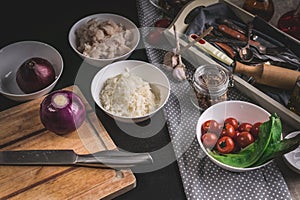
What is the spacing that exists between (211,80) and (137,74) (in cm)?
18

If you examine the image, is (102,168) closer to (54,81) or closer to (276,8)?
(54,81)

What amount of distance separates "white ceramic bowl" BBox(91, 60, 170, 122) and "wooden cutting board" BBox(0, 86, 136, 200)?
7 centimetres

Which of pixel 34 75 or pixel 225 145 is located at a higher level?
pixel 34 75

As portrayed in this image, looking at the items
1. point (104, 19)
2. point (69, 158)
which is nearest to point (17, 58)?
point (104, 19)

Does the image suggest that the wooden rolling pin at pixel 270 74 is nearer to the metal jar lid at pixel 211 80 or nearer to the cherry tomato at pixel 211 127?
the metal jar lid at pixel 211 80

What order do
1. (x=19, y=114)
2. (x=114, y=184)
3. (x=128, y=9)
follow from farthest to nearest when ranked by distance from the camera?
(x=128, y=9)
(x=19, y=114)
(x=114, y=184)

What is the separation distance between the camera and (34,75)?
101cm

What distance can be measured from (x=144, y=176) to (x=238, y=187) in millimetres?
199

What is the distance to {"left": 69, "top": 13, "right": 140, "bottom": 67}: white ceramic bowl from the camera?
1082 mm

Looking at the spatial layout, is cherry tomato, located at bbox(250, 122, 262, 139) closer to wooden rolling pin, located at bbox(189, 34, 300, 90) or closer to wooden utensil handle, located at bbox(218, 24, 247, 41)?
wooden rolling pin, located at bbox(189, 34, 300, 90)

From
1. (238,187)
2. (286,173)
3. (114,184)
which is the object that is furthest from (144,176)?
(286,173)

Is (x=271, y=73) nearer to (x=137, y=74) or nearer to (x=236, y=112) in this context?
(x=236, y=112)

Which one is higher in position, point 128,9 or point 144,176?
point 128,9

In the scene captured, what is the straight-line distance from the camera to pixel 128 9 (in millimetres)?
1274
